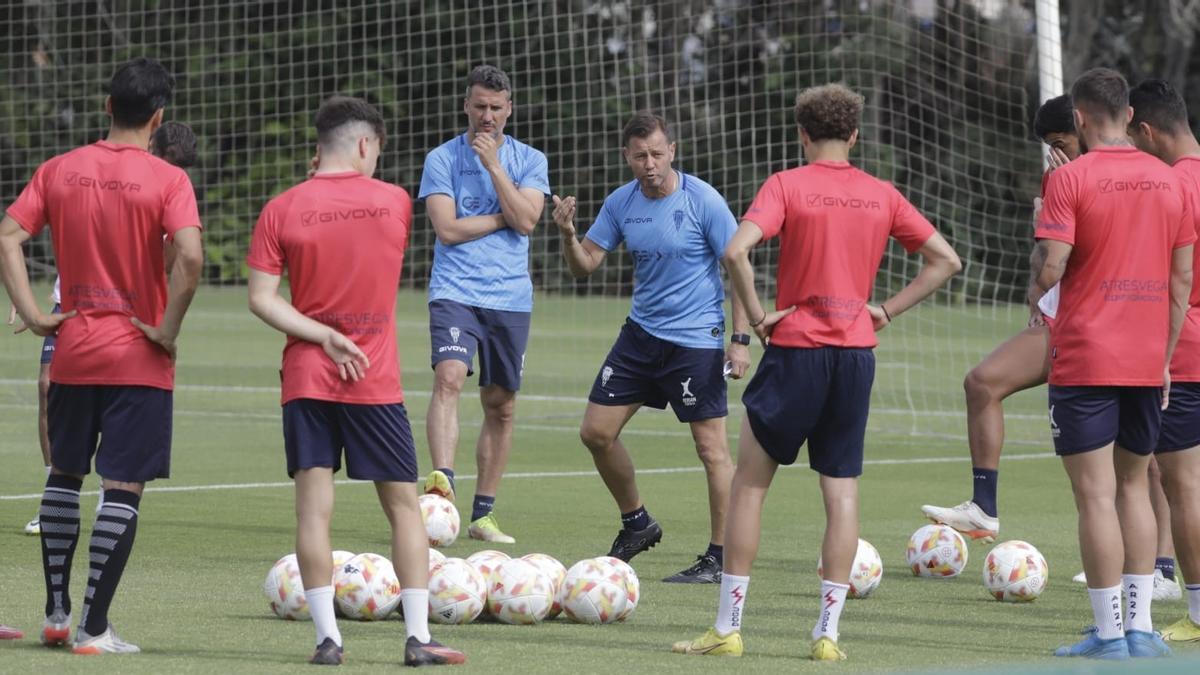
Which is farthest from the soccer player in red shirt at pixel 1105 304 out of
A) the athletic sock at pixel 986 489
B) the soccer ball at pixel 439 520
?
the soccer ball at pixel 439 520

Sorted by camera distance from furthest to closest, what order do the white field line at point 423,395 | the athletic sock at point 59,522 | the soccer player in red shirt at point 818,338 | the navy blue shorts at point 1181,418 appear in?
the white field line at point 423,395 → the navy blue shorts at point 1181,418 → the athletic sock at point 59,522 → the soccer player in red shirt at point 818,338

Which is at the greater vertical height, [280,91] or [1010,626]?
[280,91]

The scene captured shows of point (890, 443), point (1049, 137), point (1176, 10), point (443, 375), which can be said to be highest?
point (1176, 10)

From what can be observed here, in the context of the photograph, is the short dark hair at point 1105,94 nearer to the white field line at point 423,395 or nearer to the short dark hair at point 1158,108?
the short dark hair at point 1158,108

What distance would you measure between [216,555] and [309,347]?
3.26m

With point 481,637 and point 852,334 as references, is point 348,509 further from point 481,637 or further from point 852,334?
point 852,334

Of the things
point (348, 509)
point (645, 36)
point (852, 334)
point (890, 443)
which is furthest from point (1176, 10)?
point (852, 334)

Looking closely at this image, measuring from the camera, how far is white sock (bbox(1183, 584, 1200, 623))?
24.2ft

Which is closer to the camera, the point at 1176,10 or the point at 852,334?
the point at 852,334

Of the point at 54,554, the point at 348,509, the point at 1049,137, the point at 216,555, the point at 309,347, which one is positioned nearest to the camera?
the point at 309,347

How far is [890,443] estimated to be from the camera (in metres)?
16.4

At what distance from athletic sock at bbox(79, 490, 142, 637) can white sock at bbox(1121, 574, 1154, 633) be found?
3.61 m

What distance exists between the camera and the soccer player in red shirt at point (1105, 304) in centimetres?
690

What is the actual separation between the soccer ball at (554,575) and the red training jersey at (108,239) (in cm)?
176
